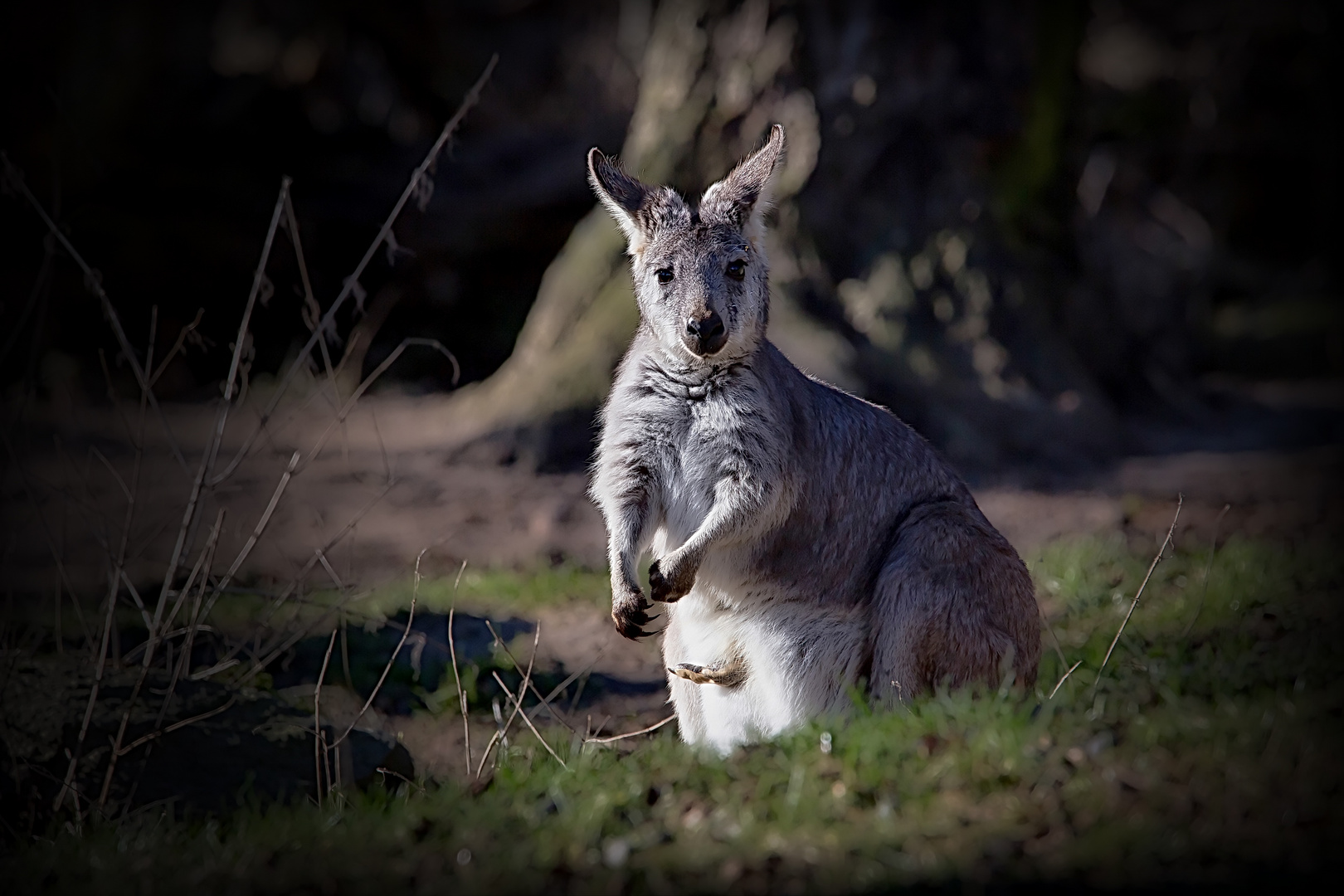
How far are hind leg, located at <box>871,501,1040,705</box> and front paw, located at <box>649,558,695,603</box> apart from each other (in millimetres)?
763

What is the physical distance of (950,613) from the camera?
491 centimetres

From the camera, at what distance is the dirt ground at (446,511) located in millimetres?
7254

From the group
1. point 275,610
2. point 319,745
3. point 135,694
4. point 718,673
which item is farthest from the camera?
point 718,673

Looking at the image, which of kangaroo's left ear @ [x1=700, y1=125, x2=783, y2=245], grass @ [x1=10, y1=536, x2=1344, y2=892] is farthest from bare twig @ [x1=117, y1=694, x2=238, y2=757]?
kangaroo's left ear @ [x1=700, y1=125, x2=783, y2=245]

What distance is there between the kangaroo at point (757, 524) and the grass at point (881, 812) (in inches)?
15.6

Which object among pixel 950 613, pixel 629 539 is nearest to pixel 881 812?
pixel 950 613

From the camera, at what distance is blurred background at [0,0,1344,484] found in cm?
980

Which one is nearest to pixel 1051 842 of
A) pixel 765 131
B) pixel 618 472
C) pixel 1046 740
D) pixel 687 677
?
pixel 1046 740

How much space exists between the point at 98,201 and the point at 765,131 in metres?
7.46

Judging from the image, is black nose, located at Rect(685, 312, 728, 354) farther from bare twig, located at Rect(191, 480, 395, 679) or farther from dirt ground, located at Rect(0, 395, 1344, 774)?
dirt ground, located at Rect(0, 395, 1344, 774)

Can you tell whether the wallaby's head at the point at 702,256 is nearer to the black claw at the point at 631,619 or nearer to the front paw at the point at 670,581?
the front paw at the point at 670,581

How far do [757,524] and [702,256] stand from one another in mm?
1127

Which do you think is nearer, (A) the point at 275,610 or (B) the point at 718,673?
(A) the point at 275,610

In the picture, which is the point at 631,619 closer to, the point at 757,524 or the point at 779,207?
the point at 757,524
